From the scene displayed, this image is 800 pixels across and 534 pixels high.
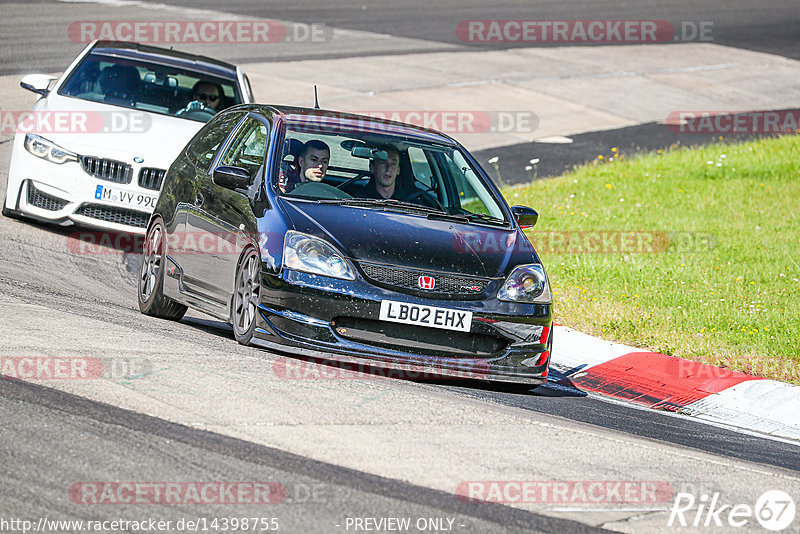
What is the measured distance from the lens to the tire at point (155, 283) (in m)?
8.75

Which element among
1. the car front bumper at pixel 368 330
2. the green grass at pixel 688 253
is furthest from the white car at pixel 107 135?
the car front bumper at pixel 368 330

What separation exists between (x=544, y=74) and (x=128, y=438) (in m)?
21.5

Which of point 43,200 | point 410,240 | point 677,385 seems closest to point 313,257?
point 410,240

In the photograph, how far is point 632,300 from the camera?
432 inches

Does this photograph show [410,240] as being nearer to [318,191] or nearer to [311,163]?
[318,191]

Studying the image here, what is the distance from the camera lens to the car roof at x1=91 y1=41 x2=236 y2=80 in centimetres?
1260

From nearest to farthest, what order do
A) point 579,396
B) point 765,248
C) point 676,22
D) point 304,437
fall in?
point 304,437 → point 579,396 → point 765,248 → point 676,22

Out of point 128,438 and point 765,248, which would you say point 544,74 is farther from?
point 128,438

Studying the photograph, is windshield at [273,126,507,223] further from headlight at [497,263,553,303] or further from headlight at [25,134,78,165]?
headlight at [25,134,78,165]

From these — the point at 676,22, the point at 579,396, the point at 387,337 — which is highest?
the point at 676,22

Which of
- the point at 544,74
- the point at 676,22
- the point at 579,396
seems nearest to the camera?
the point at 579,396

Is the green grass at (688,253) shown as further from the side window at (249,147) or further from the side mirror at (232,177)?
the side mirror at (232,177)

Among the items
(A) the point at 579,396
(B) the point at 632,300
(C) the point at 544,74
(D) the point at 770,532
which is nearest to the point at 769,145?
(C) the point at 544,74

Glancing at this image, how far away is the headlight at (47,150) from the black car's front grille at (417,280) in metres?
4.91
